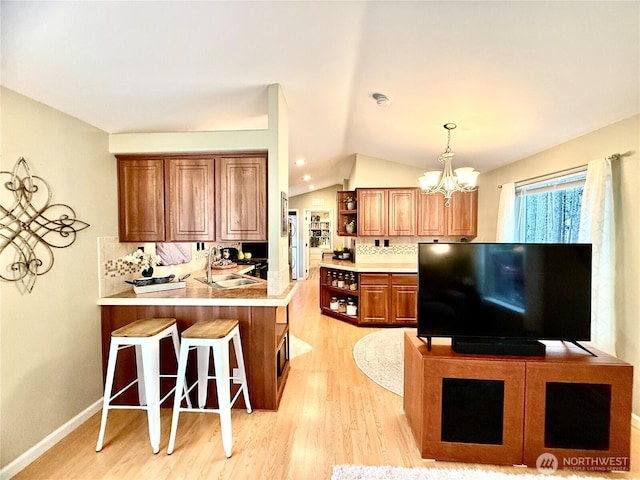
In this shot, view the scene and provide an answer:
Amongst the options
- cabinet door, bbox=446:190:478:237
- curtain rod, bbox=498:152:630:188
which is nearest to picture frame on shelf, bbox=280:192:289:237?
curtain rod, bbox=498:152:630:188

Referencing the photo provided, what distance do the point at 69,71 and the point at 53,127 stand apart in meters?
0.47

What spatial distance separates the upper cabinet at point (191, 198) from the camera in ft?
7.95

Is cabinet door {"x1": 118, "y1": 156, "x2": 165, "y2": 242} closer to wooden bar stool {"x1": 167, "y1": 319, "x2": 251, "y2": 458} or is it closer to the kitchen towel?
the kitchen towel

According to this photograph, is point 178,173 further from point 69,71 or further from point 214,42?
point 214,42

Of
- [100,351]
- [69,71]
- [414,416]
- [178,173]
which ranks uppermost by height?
[69,71]

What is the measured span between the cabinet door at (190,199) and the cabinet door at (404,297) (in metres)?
2.76

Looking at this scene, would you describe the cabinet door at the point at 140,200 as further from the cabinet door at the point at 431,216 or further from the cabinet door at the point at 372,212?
the cabinet door at the point at 431,216

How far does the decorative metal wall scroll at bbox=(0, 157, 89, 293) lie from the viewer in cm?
161

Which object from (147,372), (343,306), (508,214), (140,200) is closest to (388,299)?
(343,306)

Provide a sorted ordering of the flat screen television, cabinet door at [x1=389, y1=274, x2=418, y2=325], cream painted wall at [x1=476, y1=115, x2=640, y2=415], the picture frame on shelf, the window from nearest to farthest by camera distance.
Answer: the flat screen television < cream painted wall at [x1=476, y1=115, x2=640, y2=415] < the picture frame on shelf < the window < cabinet door at [x1=389, y1=274, x2=418, y2=325]

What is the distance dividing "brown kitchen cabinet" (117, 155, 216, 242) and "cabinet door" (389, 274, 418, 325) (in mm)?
2770

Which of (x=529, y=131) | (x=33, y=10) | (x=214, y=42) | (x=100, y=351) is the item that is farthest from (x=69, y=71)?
(x=529, y=131)

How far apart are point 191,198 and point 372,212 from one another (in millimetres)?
2862

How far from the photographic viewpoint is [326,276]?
15.9 feet
